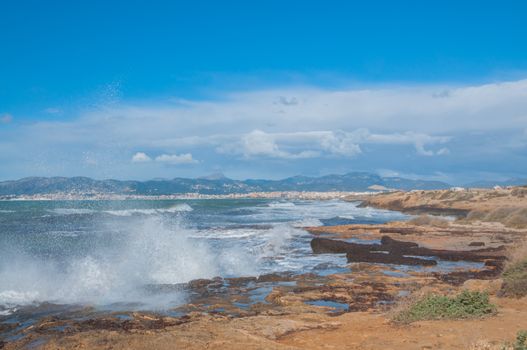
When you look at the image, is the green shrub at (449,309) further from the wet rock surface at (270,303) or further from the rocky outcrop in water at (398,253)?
the rocky outcrop in water at (398,253)

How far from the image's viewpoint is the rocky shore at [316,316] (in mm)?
9727

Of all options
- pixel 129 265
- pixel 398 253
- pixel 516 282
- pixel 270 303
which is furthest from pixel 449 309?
pixel 398 253

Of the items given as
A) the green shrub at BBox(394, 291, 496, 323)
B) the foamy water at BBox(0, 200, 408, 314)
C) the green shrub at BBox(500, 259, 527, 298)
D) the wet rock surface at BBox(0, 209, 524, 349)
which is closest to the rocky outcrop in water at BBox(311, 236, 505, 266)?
the wet rock surface at BBox(0, 209, 524, 349)

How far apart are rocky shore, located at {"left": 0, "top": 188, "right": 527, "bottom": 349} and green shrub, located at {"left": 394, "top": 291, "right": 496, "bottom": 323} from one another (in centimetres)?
24

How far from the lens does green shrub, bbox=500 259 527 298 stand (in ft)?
42.6

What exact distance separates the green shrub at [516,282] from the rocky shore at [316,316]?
290 mm

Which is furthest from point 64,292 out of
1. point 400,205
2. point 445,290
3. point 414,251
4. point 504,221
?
point 400,205

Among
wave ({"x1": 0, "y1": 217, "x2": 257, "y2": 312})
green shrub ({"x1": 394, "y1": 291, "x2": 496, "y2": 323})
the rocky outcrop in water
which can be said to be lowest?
the rocky outcrop in water

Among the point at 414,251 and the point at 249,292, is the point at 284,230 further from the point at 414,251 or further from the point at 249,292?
the point at 249,292

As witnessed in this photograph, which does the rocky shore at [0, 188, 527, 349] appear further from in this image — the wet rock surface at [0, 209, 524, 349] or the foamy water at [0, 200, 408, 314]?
the foamy water at [0, 200, 408, 314]

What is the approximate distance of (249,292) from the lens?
1634cm

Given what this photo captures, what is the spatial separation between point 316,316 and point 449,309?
320 cm

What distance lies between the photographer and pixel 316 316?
1234 cm

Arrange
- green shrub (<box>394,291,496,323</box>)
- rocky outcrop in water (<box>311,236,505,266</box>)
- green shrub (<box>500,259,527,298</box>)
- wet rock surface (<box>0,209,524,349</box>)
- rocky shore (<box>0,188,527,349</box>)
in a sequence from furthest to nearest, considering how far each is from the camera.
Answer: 1. rocky outcrop in water (<box>311,236,505,266</box>)
2. green shrub (<box>500,259,527,298</box>)
3. green shrub (<box>394,291,496,323</box>)
4. wet rock surface (<box>0,209,524,349</box>)
5. rocky shore (<box>0,188,527,349</box>)
